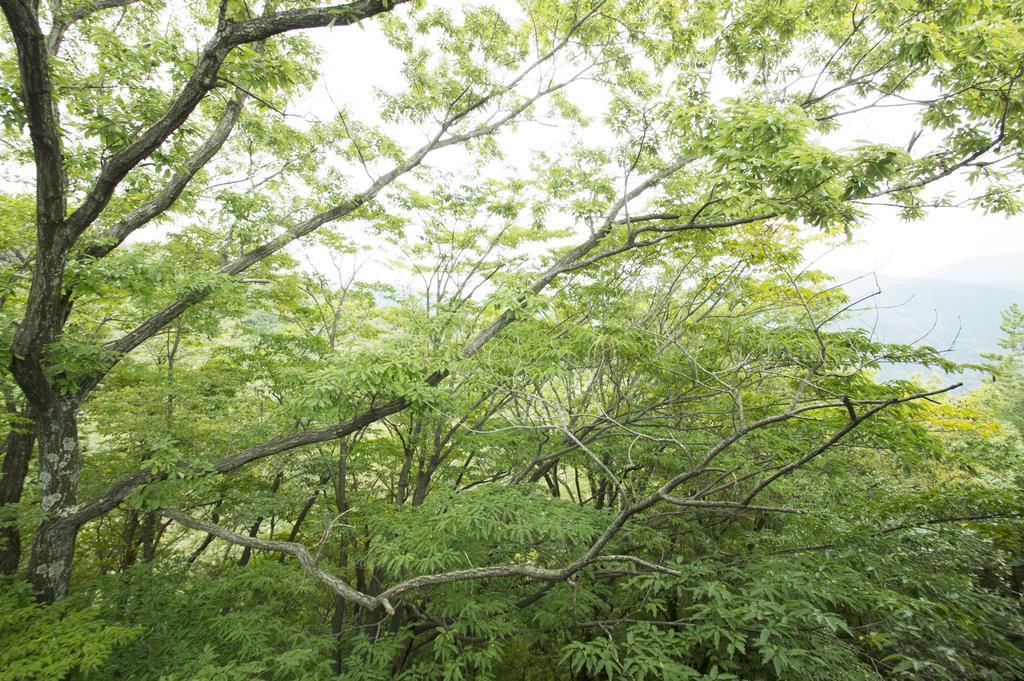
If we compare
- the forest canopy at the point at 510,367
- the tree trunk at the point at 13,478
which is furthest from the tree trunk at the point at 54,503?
the tree trunk at the point at 13,478

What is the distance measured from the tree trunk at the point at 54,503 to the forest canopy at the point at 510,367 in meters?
0.04

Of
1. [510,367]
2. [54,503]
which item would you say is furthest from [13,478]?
[510,367]

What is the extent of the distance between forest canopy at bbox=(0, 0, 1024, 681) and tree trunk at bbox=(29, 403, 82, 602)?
0.12 feet

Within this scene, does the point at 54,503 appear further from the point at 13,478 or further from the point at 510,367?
the point at 510,367

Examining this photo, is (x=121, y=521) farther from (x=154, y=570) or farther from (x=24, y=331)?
(x=24, y=331)

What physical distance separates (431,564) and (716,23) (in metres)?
7.69

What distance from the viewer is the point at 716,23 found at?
18.7 feet

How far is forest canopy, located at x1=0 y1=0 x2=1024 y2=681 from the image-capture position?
324cm

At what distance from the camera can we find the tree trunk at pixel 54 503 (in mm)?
4883

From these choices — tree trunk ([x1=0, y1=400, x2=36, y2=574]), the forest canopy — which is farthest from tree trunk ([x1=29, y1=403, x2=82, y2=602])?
tree trunk ([x1=0, y1=400, x2=36, y2=574])

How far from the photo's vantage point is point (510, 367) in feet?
16.8

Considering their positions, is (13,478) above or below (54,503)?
above

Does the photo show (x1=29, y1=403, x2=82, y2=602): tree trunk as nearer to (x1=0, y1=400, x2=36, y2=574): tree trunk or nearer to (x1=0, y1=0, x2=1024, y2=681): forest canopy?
(x1=0, y1=0, x2=1024, y2=681): forest canopy

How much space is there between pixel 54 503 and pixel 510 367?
5.77m
